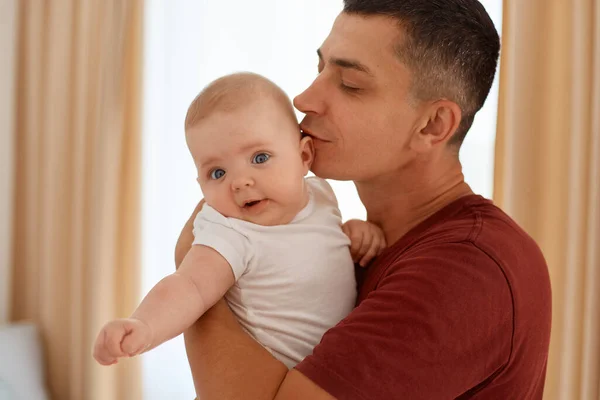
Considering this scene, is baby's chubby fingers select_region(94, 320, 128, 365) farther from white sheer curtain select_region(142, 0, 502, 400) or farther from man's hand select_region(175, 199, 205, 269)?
white sheer curtain select_region(142, 0, 502, 400)

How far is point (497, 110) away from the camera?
238 centimetres

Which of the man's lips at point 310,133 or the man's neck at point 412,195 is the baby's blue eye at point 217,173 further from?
the man's neck at point 412,195

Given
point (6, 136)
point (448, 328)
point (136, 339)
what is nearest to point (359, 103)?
point (448, 328)

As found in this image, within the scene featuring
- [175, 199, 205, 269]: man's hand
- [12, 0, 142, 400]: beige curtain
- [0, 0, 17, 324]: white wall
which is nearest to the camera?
[175, 199, 205, 269]: man's hand

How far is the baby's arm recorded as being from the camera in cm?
102

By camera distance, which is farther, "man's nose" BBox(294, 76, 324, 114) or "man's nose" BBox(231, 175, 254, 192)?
"man's nose" BBox(294, 76, 324, 114)

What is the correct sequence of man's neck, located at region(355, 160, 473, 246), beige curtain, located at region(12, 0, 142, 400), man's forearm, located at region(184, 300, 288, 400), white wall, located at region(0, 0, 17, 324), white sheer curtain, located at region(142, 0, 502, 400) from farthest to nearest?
white wall, located at region(0, 0, 17, 324), beige curtain, located at region(12, 0, 142, 400), white sheer curtain, located at region(142, 0, 502, 400), man's neck, located at region(355, 160, 473, 246), man's forearm, located at region(184, 300, 288, 400)

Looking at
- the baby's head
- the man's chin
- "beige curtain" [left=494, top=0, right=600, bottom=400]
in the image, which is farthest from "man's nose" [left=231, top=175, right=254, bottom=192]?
"beige curtain" [left=494, top=0, right=600, bottom=400]

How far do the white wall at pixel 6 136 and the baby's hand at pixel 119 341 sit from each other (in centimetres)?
257

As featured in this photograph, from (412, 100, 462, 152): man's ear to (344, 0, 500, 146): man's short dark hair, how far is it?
0.02m

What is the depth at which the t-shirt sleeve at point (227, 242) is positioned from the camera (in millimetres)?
1208

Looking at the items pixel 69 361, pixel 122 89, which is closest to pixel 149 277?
pixel 69 361

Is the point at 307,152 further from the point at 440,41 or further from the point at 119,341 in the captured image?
the point at 119,341

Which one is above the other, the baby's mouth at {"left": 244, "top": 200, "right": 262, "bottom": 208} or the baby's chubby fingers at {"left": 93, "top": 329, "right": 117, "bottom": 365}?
the baby's mouth at {"left": 244, "top": 200, "right": 262, "bottom": 208}
